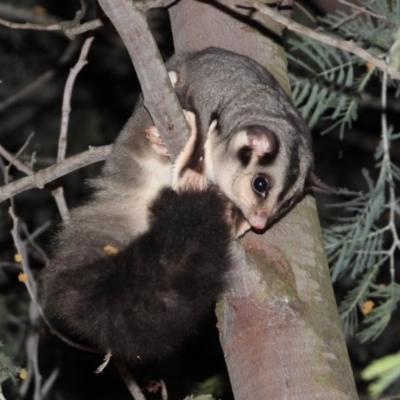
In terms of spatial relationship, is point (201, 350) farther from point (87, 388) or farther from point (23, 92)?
point (23, 92)

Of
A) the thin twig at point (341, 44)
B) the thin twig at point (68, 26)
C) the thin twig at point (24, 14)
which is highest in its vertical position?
the thin twig at point (341, 44)

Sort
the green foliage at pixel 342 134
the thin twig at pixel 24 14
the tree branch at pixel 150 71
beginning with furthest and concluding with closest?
the thin twig at pixel 24 14, the green foliage at pixel 342 134, the tree branch at pixel 150 71

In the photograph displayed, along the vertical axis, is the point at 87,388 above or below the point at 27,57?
below

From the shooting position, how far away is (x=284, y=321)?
2.53 metres

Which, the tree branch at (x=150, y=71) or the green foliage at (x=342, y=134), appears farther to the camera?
the green foliage at (x=342, y=134)

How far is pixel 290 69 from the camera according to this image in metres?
4.86

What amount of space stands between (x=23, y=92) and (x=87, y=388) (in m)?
2.10

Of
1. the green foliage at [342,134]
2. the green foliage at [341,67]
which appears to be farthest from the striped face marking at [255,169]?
the green foliage at [341,67]

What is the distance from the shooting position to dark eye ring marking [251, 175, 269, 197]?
3057 millimetres

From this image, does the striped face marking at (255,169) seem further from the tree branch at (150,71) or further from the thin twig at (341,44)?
the thin twig at (341,44)

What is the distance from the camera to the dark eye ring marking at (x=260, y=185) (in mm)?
3057

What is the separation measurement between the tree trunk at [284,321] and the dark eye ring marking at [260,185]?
0.13m

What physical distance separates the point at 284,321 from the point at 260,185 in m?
0.68

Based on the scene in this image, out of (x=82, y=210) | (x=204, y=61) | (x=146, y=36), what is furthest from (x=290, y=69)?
(x=146, y=36)
